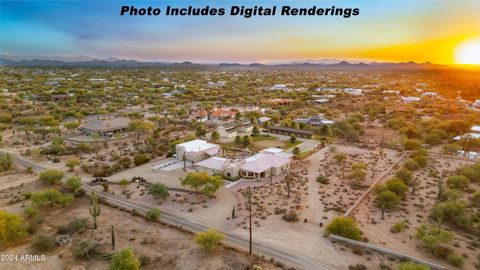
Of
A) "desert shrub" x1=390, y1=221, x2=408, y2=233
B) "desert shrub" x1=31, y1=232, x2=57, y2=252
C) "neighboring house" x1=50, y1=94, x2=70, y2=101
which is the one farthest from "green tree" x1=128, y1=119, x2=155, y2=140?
"neighboring house" x1=50, y1=94, x2=70, y2=101

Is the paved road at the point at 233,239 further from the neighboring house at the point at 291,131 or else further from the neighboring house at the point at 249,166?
the neighboring house at the point at 291,131

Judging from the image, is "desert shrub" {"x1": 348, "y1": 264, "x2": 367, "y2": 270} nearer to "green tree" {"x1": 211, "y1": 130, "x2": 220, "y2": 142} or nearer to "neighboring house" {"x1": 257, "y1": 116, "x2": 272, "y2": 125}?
"green tree" {"x1": 211, "y1": 130, "x2": 220, "y2": 142}

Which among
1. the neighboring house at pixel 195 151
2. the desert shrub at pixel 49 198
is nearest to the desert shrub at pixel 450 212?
the neighboring house at pixel 195 151

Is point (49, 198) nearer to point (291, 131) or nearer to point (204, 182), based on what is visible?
point (204, 182)

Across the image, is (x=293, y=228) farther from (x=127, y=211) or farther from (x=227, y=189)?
(x=127, y=211)

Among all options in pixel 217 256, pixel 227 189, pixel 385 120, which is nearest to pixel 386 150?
pixel 385 120
